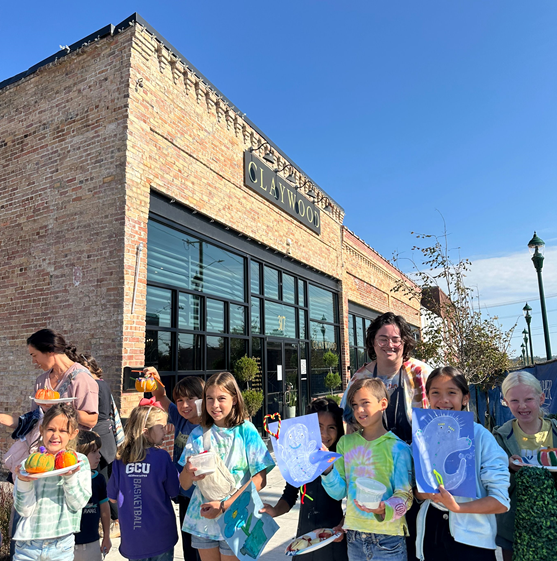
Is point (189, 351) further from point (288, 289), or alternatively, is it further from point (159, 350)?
point (288, 289)

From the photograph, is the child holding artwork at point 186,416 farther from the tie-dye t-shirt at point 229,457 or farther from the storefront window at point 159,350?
the storefront window at point 159,350

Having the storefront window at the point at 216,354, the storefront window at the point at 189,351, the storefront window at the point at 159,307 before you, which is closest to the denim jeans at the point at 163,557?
the storefront window at the point at 159,307

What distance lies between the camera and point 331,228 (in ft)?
45.9

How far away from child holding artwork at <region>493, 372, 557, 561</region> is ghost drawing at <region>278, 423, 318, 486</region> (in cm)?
128

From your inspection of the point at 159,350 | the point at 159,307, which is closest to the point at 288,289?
the point at 159,307

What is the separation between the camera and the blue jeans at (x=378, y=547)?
2293 mm

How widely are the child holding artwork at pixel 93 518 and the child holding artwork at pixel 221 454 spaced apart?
0.80 metres

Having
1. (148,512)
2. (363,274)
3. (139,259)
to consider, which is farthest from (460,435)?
(363,274)

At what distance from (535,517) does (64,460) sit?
2729 millimetres

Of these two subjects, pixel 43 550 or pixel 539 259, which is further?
pixel 539 259

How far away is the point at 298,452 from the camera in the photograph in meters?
2.40

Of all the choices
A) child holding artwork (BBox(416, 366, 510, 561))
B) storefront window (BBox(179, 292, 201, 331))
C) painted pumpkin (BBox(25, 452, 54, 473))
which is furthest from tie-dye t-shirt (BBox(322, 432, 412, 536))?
storefront window (BBox(179, 292, 201, 331))

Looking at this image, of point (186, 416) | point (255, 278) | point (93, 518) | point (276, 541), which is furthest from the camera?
point (255, 278)

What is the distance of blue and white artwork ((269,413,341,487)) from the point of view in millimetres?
2330
